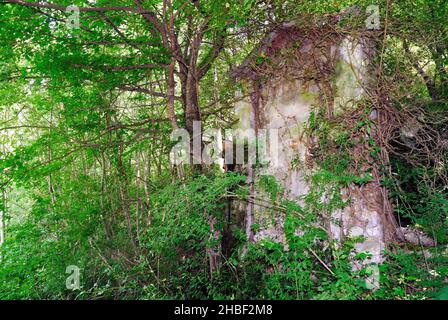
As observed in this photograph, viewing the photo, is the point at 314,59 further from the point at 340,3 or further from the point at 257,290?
the point at 257,290

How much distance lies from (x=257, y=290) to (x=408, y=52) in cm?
384

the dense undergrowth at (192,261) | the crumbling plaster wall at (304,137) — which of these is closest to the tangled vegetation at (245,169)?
the dense undergrowth at (192,261)

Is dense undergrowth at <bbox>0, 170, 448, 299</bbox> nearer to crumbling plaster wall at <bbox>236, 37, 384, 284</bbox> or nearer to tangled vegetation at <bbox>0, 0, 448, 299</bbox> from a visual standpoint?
tangled vegetation at <bbox>0, 0, 448, 299</bbox>

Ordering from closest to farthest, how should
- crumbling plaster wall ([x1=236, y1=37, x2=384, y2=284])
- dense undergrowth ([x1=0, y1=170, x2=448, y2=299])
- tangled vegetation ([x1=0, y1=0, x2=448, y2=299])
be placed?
dense undergrowth ([x1=0, y1=170, x2=448, y2=299]), tangled vegetation ([x1=0, y1=0, x2=448, y2=299]), crumbling plaster wall ([x1=236, y1=37, x2=384, y2=284])

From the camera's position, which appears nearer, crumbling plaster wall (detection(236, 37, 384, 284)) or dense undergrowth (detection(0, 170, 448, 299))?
dense undergrowth (detection(0, 170, 448, 299))

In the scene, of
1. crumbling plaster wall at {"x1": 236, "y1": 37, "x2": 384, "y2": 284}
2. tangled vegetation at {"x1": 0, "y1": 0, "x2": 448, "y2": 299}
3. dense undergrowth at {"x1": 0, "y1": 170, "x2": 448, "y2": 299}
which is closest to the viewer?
dense undergrowth at {"x1": 0, "y1": 170, "x2": 448, "y2": 299}

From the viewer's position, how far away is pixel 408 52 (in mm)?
4652

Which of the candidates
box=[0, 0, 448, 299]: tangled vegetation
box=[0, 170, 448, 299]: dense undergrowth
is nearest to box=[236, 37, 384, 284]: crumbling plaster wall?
box=[0, 0, 448, 299]: tangled vegetation

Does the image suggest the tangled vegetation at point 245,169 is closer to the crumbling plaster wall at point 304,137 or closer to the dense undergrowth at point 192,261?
the dense undergrowth at point 192,261

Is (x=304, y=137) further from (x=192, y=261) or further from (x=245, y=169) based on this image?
(x=192, y=261)

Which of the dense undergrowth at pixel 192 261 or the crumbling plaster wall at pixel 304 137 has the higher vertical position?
the crumbling plaster wall at pixel 304 137

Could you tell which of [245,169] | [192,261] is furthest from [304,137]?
[192,261]
